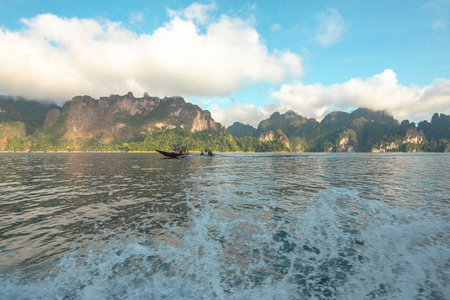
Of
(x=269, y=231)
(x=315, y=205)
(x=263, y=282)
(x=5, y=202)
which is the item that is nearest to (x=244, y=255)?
(x=263, y=282)

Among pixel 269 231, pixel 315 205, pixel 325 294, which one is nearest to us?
pixel 325 294

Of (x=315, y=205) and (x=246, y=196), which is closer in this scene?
(x=315, y=205)

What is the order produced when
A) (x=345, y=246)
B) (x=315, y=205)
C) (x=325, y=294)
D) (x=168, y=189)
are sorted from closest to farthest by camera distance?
1. (x=325, y=294)
2. (x=345, y=246)
3. (x=315, y=205)
4. (x=168, y=189)

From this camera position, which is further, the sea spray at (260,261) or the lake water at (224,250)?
the lake water at (224,250)

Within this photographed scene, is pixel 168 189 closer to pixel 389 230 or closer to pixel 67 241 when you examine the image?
pixel 67 241

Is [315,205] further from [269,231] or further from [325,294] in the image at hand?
[325,294]

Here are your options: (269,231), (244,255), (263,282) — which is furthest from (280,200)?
(263,282)

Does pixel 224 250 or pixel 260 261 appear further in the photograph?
pixel 224 250

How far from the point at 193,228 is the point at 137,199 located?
23.4ft

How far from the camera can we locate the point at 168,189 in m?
18.8

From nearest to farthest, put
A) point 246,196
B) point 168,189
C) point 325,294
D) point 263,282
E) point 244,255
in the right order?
1. point 325,294
2. point 263,282
3. point 244,255
4. point 246,196
5. point 168,189

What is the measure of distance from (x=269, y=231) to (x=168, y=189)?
11.9m

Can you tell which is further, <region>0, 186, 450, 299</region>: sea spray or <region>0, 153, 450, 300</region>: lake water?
<region>0, 153, 450, 300</region>: lake water

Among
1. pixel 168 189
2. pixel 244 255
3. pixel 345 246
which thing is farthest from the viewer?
pixel 168 189
